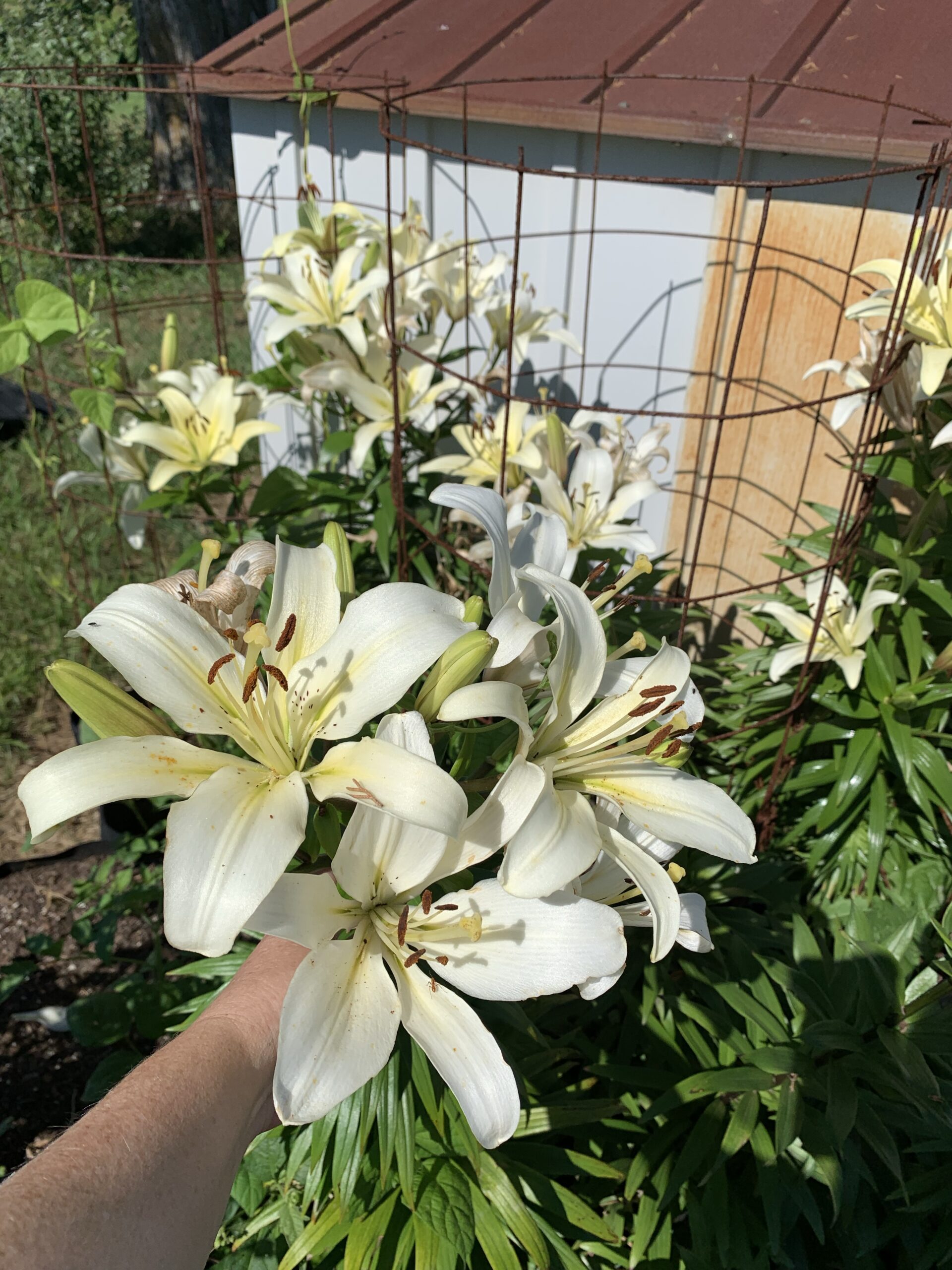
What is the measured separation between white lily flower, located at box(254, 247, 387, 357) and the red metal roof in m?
0.34

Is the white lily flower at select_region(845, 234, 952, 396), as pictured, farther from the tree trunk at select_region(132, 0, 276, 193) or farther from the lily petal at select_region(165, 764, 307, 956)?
the tree trunk at select_region(132, 0, 276, 193)

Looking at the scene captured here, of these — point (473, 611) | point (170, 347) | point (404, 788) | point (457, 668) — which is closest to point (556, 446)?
point (170, 347)

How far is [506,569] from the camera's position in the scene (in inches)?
30.9

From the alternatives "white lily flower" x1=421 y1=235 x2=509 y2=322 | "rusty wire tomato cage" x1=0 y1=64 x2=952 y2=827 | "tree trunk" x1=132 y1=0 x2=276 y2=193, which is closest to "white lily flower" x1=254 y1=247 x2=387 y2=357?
"rusty wire tomato cage" x1=0 y1=64 x2=952 y2=827

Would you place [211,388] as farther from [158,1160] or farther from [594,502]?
[158,1160]

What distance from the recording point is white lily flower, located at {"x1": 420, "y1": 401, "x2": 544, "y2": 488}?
1.87 metres

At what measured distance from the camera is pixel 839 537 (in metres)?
1.82

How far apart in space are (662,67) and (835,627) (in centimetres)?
131

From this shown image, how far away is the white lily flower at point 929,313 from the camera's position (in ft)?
4.85

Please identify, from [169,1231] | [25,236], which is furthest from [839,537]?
[25,236]

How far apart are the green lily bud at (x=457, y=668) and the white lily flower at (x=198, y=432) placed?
135cm

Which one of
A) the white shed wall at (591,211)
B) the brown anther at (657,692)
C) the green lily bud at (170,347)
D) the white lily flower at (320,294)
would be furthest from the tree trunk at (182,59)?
→ the brown anther at (657,692)

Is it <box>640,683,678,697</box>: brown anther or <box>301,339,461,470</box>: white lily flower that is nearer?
<box>640,683,678,697</box>: brown anther

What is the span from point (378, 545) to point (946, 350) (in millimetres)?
1084
